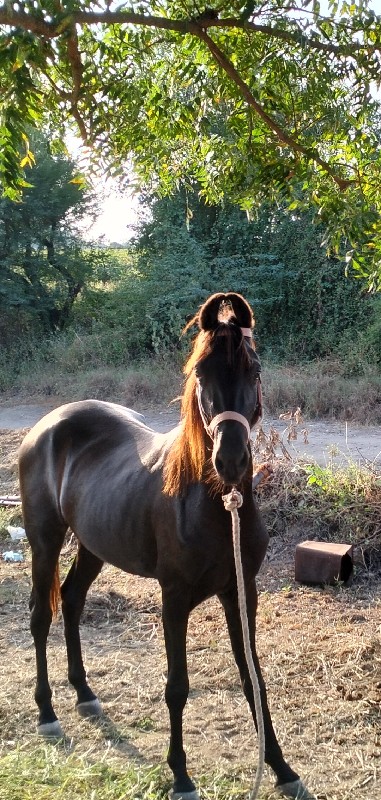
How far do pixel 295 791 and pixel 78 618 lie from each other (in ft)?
5.02

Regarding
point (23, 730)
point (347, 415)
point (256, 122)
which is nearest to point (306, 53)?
point (256, 122)

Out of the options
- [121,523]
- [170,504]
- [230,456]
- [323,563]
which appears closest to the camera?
[230,456]

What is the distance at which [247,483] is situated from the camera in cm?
307

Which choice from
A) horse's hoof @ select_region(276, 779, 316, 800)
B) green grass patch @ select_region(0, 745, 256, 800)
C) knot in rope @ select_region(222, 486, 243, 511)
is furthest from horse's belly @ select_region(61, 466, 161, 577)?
horse's hoof @ select_region(276, 779, 316, 800)

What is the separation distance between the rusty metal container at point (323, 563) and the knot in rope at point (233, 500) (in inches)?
105

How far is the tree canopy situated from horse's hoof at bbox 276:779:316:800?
2444mm

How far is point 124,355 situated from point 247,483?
1364 centimetres

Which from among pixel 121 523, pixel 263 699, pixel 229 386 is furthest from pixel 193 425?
pixel 263 699

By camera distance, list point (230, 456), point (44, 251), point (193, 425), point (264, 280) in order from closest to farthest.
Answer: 1. point (230, 456)
2. point (193, 425)
3. point (264, 280)
4. point (44, 251)

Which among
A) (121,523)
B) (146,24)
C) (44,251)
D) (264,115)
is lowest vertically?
(121,523)

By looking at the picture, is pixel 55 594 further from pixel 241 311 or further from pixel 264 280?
pixel 264 280

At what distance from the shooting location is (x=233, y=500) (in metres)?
2.83

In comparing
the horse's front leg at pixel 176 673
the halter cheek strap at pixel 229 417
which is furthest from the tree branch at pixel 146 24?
the horse's front leg at pixel 176 673

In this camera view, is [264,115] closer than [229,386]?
No
